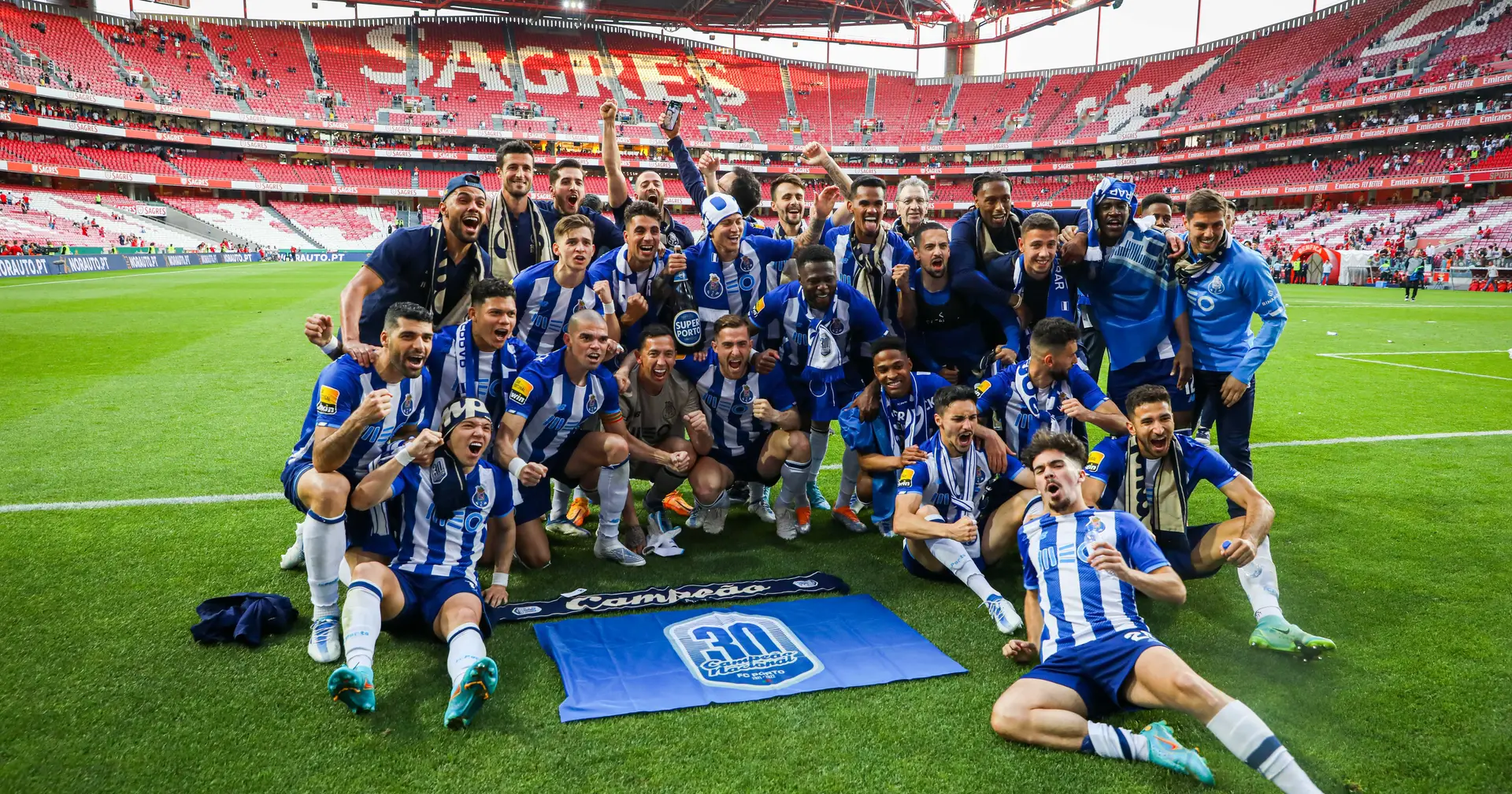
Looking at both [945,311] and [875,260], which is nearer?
[945,311]

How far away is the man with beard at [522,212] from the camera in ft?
18.2

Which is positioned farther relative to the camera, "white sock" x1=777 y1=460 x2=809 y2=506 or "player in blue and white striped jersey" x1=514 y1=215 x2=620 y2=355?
"white sock" x1=777 y1=460 x2=809 y2=506

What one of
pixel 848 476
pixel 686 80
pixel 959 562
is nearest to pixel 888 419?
pixel 848 476

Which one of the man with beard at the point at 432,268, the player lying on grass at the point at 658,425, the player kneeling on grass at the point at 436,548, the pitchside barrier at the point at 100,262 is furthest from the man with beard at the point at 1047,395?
the pitchside barrier at the point at 100,262


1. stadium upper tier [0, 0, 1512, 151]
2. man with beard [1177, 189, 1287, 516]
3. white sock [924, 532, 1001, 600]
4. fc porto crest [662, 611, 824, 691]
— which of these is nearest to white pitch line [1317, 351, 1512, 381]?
man with beard [1177, 189, 1287, 516]

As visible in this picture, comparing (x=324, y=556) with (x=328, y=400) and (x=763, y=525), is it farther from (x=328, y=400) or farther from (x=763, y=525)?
(x=763, y=525)

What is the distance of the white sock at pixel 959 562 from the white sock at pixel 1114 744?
4.20 feet

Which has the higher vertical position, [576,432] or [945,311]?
[945,311]

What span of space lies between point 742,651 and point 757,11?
58399 mm

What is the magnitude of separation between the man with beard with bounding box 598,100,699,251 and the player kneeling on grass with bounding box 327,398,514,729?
7.05ft

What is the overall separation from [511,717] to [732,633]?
1.11 m

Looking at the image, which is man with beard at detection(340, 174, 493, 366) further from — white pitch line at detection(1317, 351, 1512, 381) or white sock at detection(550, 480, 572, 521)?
white pitch line at detection(1317, 351, 1512, 381)

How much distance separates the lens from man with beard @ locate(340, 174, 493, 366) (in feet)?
15.8

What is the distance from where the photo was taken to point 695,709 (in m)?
3.27
